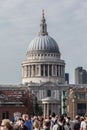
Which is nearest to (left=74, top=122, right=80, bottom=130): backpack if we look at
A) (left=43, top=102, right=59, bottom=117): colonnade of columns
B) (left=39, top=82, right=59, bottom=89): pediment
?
(left=43, top=102, right=59, bottom=117): colonnade of columns

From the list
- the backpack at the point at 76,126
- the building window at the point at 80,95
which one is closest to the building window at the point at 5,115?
the backpack at the point at 76,126

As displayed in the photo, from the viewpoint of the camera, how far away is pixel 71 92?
164m

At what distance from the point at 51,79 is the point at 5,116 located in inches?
4269

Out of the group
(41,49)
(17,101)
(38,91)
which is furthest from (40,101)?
(17,101)

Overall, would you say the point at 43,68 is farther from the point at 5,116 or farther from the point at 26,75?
the point at 5,116

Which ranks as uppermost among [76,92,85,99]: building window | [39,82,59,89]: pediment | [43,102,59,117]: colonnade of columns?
[39,82,59,89]: pediment

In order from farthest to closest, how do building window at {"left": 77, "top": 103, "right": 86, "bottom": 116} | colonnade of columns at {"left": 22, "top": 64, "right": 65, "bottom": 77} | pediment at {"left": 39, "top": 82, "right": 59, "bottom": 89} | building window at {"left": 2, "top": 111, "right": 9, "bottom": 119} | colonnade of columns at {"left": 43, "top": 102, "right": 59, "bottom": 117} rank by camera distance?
colonnade of columns at {"left": 22, "top": 64, "right": 65, "bottom": 77}, pediment at {"left": 39, "top": 82, "right": 59, "bottom": 89}, colonnade of columns at {"left": 43, "top": 102, "right": 59, "bottom": 117}, building window at {"left": 77, "top": 103, "right": 86, "bottom": 116}, building window at {"left": 2, "top": 111, "right": 9, "bottom": 119}

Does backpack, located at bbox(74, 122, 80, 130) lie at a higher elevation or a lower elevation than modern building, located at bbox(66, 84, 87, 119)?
lower

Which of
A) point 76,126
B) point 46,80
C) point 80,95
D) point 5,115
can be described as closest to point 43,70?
point 46,80

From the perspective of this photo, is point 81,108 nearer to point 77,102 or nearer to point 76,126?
point 77,102

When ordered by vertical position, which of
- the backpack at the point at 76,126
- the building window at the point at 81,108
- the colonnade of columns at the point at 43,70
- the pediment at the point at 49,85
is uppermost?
the colonnade of columns at the point at 43,70

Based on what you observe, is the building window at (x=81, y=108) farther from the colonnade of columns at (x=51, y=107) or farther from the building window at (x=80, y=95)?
the colonnade of columns at (x=51, y=107)

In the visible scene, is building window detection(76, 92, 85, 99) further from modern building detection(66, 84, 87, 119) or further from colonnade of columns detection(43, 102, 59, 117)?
colonnade of columns detection(43, 102, 59, 117)

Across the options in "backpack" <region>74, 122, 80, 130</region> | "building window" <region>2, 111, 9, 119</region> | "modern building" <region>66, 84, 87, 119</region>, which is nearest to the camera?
"backpack" <region>74, 122, 80, 130</region>
